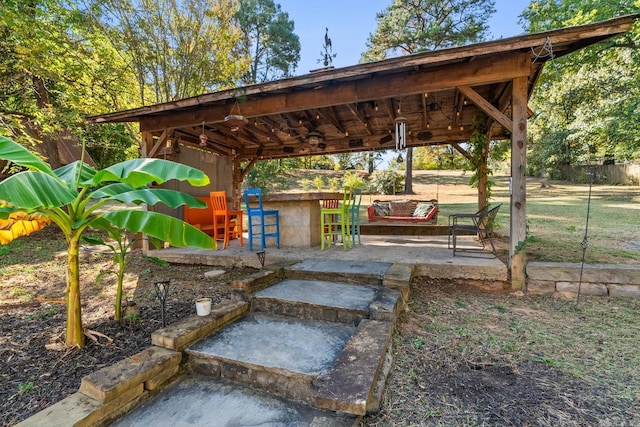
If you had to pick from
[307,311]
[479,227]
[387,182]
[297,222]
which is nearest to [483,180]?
[479,227]

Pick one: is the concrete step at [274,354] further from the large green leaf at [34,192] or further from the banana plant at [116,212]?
the large green leaf at [34,192]

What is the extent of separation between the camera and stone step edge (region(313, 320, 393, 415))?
4.83 feet

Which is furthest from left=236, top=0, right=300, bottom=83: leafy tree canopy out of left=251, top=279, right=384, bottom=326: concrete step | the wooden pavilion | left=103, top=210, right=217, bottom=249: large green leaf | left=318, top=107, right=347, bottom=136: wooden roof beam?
left=103, top=210, right=217, bottom=249: large green leaf

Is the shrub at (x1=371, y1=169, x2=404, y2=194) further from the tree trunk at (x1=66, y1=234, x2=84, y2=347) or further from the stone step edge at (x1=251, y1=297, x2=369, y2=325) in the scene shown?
the tree trunk at (x1=66, y1=234, x2=84, y2=347)

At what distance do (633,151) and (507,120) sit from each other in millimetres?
13531

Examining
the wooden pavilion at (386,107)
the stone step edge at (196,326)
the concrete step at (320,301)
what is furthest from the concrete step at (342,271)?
the wooden pavilion at (386,107)

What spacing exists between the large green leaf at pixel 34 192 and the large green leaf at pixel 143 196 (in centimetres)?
30

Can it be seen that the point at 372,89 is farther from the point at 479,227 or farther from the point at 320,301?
the point at 320,301

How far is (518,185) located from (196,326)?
3.74 meters

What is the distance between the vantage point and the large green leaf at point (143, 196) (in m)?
2.25

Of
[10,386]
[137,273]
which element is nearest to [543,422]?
[10,386]

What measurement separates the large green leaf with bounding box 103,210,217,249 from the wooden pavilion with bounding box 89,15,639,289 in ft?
8.74

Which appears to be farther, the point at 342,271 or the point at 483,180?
the point at 483,180

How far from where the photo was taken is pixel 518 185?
354 cm
